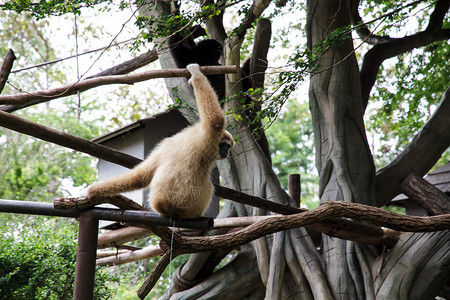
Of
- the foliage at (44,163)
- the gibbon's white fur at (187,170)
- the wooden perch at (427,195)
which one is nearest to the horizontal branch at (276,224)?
the gibbon's white fur at (187,170)

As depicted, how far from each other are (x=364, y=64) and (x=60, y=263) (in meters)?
5.17

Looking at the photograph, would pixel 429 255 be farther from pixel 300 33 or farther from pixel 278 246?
pixel 300 33

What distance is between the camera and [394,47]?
703 cm

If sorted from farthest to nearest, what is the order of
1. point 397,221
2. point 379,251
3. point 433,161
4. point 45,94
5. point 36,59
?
1. point 36,59
2. point 433,161
3. point 379,251
4. point 45,94
5. point 397,221

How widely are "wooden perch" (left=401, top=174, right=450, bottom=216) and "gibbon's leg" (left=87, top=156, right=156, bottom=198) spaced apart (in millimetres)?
3567

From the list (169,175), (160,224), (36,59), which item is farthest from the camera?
(36,59)

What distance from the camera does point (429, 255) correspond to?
5.06m

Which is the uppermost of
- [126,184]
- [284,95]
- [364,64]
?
[364,64]

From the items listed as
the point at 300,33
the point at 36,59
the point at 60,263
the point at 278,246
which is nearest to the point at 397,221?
the point at 278,246

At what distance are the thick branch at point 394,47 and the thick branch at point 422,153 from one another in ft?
3.89

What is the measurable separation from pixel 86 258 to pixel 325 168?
146 inches

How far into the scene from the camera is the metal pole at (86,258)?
125 inches

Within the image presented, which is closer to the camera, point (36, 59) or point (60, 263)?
point (60, 263)

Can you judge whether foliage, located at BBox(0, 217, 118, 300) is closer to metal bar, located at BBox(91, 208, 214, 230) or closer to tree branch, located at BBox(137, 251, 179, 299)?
tree branch, located at BBox(137, 251, 179, 299)
